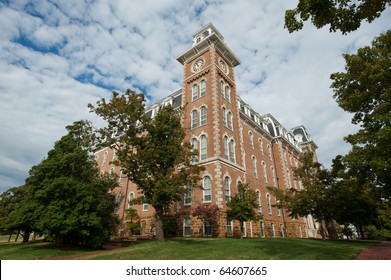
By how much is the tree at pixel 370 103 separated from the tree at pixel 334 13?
506 cm

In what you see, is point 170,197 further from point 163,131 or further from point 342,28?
point 342,28

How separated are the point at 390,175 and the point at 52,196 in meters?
20.2

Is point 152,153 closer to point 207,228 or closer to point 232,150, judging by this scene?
point 207,228

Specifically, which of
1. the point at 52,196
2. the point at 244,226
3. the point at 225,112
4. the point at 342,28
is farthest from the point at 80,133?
the point at 342,28

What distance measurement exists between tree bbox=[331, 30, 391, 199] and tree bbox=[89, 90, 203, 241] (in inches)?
393

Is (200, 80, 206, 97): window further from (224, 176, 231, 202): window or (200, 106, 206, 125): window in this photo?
(224, 176, 231, 202): window

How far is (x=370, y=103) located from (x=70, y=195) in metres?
19.8

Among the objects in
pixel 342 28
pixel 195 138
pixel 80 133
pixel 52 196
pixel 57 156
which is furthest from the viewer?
pixel 195 138

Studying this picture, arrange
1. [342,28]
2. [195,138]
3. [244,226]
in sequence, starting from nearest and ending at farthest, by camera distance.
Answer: [342,28], [244,226], [195,138]

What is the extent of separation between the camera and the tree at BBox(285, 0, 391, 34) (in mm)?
6406

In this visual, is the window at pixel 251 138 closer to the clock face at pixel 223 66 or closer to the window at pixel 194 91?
the clock face at pixel 223 66

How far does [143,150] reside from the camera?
56.4ft

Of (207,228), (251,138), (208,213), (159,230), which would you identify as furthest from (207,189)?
(251,138)

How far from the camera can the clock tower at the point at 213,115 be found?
2297 centimetres
